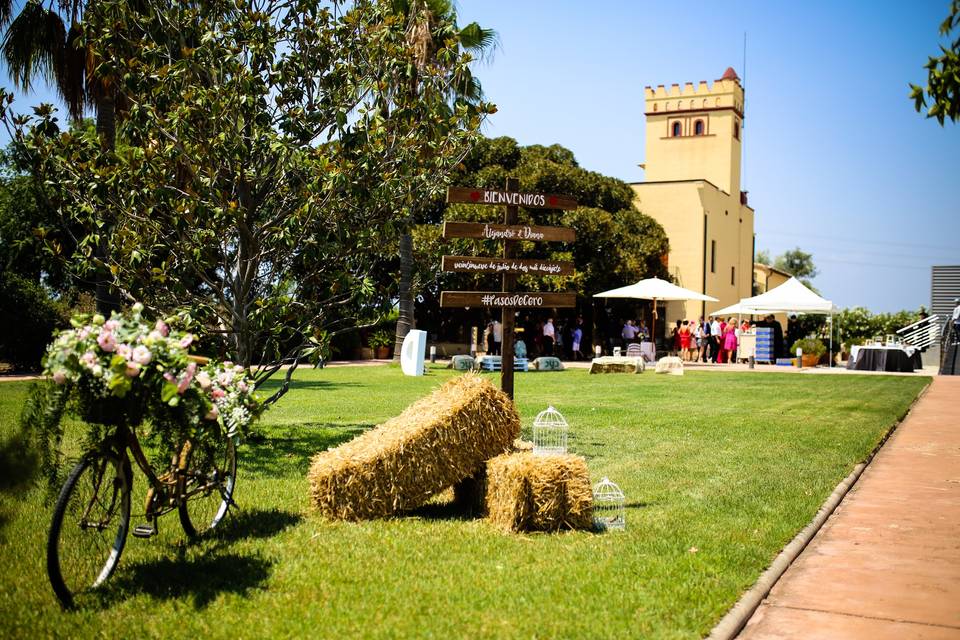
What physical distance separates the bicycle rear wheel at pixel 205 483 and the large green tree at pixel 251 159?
3.15 m

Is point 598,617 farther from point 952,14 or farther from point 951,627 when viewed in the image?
point 952,14

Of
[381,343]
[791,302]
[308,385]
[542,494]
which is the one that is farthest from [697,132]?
[542,494]

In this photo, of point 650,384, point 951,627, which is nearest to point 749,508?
point 951,627

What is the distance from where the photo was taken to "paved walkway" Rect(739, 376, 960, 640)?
4508 mm

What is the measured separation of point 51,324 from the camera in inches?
877

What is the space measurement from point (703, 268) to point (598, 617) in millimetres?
41149

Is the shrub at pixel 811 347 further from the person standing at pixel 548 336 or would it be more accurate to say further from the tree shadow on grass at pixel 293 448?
the tree shadow on grass at pixel 293 448

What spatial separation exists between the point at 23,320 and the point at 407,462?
64.2 feet

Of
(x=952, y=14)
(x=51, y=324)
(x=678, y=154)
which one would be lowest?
(x=51, y=324)

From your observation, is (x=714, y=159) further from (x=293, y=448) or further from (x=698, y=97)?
(x=293, y=448)

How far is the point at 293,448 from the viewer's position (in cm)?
1005

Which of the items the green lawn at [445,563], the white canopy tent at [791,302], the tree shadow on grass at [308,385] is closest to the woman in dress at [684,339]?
the white canopy tent at [791,302]

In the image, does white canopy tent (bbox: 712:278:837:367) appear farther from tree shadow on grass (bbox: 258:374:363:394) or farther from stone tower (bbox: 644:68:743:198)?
stone tower (bbox: 644:68:743:198)

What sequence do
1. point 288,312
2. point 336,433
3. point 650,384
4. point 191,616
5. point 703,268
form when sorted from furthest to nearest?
point 703,268 → point 650,384 → point 336,433 → point 288,312 → point 191,616
